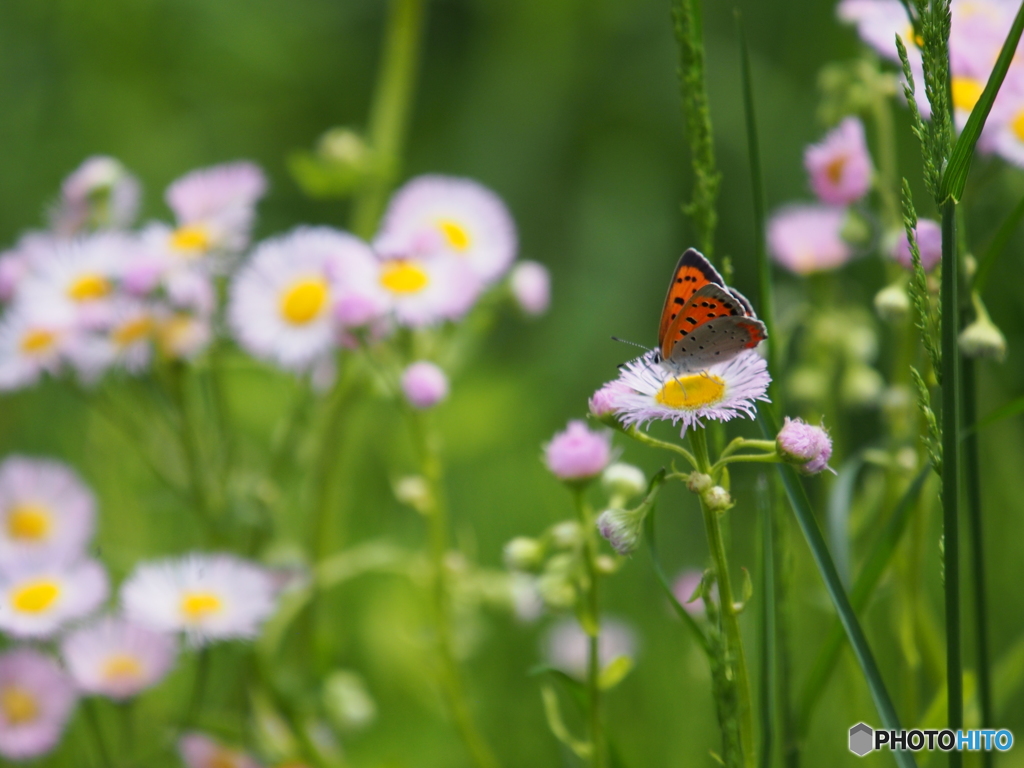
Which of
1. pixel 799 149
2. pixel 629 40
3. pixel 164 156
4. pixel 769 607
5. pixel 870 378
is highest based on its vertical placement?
pixel 629 40

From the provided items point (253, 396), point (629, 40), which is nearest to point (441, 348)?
point (253, 396)

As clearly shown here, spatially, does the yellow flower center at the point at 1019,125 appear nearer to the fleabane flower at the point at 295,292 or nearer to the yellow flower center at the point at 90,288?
the fleabane flower at the point at 295,292

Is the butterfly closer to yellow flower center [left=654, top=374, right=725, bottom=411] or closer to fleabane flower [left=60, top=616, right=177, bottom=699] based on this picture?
yellow flower center [left=654, top=374, right=725, bottom=411]

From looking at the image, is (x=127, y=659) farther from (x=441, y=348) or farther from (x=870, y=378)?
(x=870, y=378)

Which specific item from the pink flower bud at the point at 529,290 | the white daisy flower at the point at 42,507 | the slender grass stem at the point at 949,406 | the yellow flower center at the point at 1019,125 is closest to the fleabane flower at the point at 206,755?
the white daisy flower at the point at 42,507

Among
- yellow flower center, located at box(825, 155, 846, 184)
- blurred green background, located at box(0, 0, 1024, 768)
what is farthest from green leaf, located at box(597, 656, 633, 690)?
yellow flower center, located at box(825, 155, 846, 184)

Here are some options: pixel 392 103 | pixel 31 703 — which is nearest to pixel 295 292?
pixel 392 103
